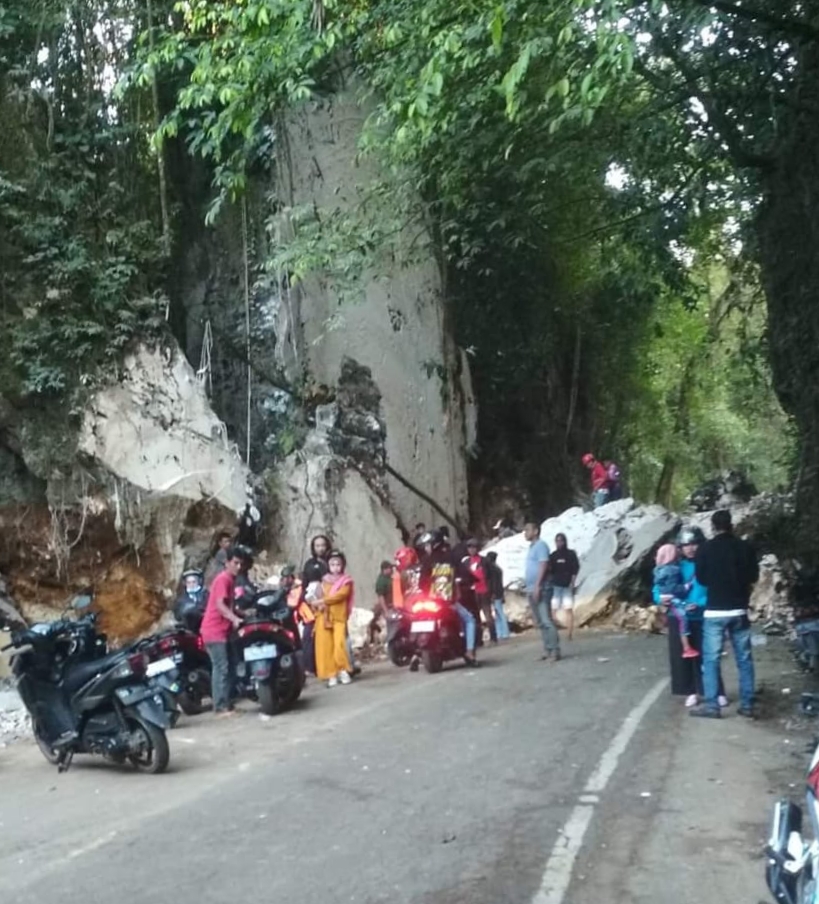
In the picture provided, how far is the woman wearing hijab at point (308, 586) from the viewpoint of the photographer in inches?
595

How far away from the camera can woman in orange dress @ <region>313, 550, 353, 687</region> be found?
47.4 ft

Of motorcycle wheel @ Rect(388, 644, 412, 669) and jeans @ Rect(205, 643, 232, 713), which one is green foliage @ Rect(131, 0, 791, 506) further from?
motorcycle wheel @ Rect(388, 644, 412, 669)

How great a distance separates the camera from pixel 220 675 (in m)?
12.8

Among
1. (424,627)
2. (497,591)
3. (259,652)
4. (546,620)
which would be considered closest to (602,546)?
(497,591)

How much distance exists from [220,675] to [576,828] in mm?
6133

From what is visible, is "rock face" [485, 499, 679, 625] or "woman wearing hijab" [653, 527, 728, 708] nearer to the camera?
"woman wearing hijab" [653, 527, 728, 708]

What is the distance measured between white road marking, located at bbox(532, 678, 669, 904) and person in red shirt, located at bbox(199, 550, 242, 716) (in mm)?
3995

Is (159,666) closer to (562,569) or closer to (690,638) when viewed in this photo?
(690,638)

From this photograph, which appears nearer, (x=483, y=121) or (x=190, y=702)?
(x=483, y=121)

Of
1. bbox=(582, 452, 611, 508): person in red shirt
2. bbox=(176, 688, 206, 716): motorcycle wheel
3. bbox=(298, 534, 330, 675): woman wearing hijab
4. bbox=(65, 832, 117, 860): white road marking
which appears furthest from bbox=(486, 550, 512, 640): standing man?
bbox=(65, 832, 117, 860): white road marking

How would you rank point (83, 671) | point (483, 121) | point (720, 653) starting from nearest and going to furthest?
1. point (83, 671)
2. point (720, 653)
3. point (483, 121)

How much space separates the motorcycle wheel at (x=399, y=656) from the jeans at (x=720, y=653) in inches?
200

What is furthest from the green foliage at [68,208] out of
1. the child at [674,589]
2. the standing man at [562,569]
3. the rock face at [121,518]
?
the child at [674,589]

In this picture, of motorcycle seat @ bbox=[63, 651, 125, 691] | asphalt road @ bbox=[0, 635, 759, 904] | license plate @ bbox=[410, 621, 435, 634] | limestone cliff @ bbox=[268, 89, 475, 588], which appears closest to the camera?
asphalt road @ bbox=[0, 635, 759, 904]
